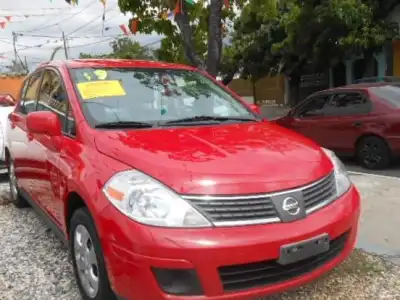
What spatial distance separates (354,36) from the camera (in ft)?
47.3

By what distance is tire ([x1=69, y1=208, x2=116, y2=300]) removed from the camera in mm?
2807

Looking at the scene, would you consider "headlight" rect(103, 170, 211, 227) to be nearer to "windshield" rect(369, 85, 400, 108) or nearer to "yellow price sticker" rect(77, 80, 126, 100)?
"yellow price sticker" rect(77, 80, 126, 100)

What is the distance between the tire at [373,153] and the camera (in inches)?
301

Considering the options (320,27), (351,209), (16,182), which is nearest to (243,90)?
(320,27)

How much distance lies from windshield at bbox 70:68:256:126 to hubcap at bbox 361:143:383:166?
4.36m

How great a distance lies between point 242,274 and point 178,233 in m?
0.42

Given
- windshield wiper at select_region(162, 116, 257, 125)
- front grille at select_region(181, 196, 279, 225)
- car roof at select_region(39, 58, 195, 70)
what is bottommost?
front grille at select_region(181, 196, 279, 225)

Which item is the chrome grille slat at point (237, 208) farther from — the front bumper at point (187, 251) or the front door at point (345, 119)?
the front door at point (345, 119)

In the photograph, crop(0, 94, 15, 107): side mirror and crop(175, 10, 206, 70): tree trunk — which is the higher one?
crop(175, 10, 206, 70): tree trunk

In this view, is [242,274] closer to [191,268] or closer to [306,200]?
[191,268]

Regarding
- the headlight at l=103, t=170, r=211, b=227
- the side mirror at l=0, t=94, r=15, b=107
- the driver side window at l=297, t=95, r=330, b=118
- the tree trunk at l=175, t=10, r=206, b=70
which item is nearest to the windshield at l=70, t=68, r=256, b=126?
the headlight at l=103, t=170, r=211, b=227

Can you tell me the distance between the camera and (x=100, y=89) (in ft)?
12.0

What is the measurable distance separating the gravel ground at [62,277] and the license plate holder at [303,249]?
28.1 inches

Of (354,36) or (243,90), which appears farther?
(243,90)
